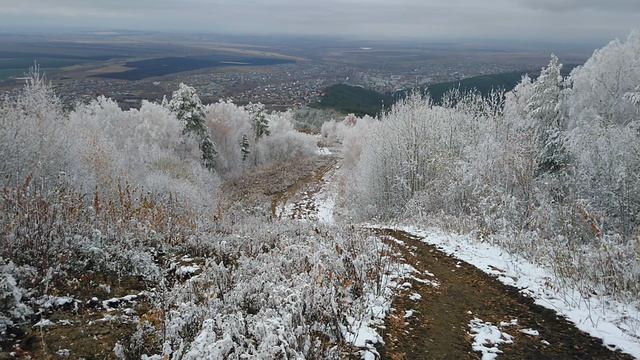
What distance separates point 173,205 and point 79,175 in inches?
539

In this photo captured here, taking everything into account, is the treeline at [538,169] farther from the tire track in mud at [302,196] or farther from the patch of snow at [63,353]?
the patch of snow at [63,353]

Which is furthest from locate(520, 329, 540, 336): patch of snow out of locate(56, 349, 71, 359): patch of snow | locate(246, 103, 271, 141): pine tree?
locate(246, 103, 271, 141): pine tree

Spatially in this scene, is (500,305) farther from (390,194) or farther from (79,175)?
(79,175)

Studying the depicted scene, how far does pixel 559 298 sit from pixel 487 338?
2.32 meters

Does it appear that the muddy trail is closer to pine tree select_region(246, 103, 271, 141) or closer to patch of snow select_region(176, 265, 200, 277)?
patch of snow select_region(176, 265, 200, 277)

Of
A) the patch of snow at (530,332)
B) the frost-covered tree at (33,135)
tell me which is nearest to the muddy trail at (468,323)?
the patch of snow at (530,332)

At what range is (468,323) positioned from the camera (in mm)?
6324

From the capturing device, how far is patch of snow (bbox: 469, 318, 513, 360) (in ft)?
18.1

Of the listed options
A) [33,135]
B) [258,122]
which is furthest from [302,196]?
[33,135]

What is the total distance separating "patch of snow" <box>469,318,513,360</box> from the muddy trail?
67 millimetres

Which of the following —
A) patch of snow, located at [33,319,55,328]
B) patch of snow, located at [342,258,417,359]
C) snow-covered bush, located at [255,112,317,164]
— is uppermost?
patch of snow, located at [33,319,55,328]

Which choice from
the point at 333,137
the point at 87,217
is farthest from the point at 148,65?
the point at 87,217

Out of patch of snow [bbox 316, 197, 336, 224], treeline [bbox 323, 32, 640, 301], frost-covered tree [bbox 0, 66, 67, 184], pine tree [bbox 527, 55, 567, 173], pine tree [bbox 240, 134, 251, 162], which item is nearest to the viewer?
treeline [bbox 323, 32, 640, 301]

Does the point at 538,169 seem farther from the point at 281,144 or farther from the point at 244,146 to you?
the point at 281,144
